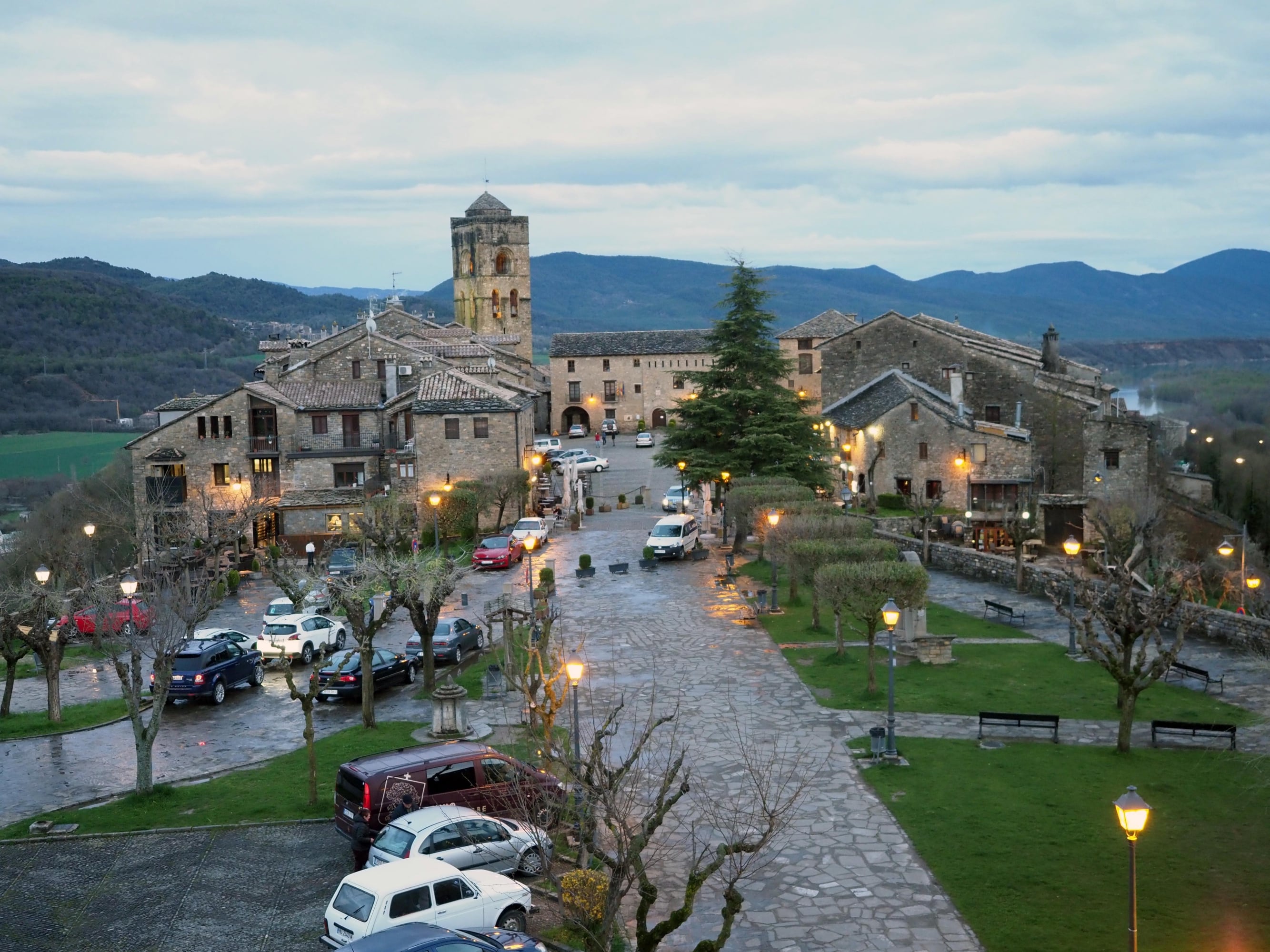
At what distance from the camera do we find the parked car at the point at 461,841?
1598 centimetres

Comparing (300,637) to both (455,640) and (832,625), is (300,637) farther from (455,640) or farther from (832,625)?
(832,625)

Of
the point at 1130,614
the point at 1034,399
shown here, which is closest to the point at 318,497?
the point at 1034,399

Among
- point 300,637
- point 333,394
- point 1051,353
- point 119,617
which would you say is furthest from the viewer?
point 1051,353

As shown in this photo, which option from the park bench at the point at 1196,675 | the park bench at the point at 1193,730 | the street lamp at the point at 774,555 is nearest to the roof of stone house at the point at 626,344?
the street lamp at the point at 774,555

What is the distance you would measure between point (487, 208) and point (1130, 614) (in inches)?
3734

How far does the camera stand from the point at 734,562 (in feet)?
150

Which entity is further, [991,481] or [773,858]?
[991,481]

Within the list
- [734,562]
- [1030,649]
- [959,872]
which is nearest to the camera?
[959,872]

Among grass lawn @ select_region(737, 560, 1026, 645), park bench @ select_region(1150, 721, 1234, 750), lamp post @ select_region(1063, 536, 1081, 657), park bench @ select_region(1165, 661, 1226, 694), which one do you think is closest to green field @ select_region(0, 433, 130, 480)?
grass lawn @ select_region(737, 560, 1026, 645)

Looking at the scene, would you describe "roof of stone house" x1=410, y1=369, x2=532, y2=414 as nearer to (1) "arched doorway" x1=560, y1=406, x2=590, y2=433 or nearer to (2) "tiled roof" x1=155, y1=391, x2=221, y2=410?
(2) "tiled roof" x1=155, y1=391, x2=221, y2=410

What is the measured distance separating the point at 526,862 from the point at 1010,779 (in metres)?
8.95

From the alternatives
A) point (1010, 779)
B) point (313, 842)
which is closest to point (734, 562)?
point (1010, 779)

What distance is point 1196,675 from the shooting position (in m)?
26.2

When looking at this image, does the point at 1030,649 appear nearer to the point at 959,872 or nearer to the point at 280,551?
the point at 959,872
